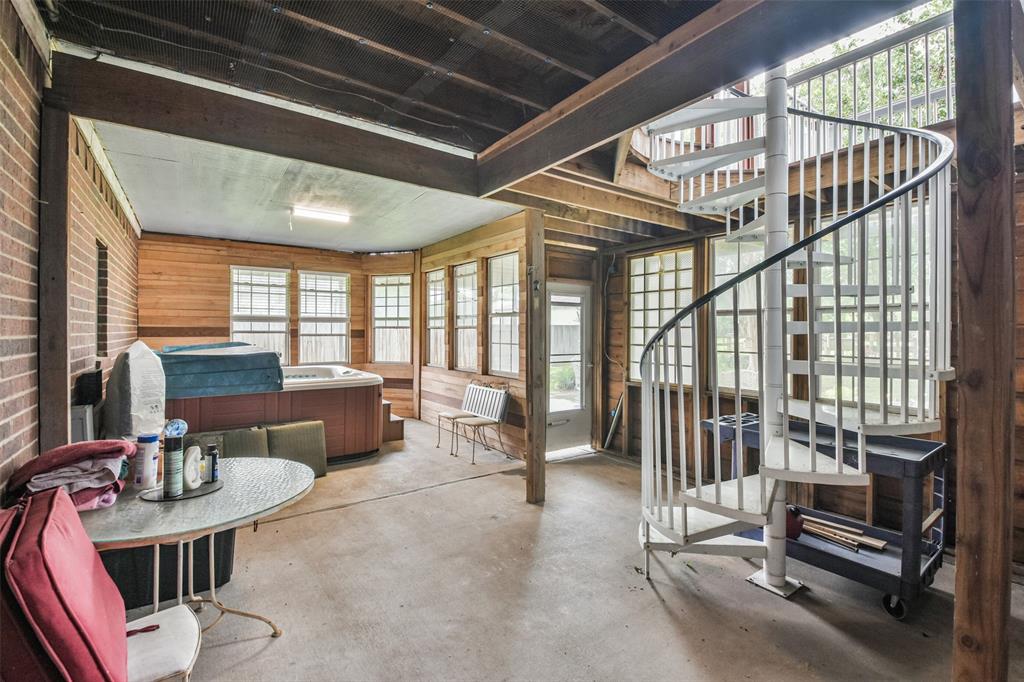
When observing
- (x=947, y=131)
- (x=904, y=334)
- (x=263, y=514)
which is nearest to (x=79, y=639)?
(x=263, y=514)

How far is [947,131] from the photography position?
2721mm

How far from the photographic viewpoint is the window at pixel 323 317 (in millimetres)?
6715

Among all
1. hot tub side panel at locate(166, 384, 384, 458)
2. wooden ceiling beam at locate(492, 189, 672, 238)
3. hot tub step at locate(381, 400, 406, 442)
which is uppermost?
wooden ceiling beam at locate(492, 189, 672, 238)

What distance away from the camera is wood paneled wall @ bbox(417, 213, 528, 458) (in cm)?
489

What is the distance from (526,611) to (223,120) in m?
2.89

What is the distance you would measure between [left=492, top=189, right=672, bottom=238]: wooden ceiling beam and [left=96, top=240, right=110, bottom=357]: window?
2898mm

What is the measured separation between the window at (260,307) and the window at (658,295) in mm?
4592

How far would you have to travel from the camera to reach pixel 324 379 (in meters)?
4.71

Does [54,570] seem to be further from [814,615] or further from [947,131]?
[947,131]

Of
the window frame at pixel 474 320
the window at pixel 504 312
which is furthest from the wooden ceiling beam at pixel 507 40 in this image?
the window frame at pixel 474 320

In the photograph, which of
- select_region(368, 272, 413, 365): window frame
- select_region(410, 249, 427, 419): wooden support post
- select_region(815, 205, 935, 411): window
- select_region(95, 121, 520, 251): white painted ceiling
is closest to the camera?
select_region(815, 205, 935, 411): window

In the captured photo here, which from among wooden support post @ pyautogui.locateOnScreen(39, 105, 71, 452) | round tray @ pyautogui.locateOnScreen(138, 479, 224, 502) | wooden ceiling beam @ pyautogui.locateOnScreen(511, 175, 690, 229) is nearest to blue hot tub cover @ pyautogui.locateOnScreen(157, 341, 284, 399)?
wooden support post @ pyautogui.locateOnScreen(39, 105, 71, 452)

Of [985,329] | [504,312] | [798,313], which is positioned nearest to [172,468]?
[985,329]

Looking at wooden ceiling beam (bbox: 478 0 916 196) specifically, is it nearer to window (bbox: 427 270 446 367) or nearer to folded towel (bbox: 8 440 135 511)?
folded towel (bbox: 8 440 135 511)
